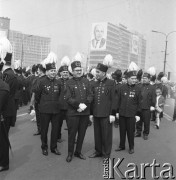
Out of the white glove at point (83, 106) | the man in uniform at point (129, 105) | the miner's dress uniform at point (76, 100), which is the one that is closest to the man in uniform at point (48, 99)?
the miner's dress uniform at point (76, 100)

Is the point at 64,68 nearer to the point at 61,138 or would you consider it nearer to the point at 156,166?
the point at 61,138

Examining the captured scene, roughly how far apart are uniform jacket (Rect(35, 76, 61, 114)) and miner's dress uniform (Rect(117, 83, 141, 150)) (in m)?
1.58

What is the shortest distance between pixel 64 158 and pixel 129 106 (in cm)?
193

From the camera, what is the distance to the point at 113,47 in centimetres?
13662

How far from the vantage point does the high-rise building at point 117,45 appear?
129500mm

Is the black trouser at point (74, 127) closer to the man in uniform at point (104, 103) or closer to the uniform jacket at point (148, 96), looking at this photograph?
the man in uniform at point (104, 103)

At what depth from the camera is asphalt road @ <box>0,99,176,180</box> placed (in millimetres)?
5066

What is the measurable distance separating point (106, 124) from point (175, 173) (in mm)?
1686

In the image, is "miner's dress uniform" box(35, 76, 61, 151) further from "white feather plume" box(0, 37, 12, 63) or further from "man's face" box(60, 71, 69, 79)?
"man's face" box(60, 71, 69, 79)

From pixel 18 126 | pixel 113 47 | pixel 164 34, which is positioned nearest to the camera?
pixel 18 126

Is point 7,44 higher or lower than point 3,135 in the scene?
higher

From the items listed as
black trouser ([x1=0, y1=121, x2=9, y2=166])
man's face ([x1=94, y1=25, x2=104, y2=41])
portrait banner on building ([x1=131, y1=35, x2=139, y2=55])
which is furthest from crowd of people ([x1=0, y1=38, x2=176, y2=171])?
portrait banner on building ([x1=131, y1=35, x2=139, y2=55])

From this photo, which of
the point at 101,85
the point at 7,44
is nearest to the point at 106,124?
the point at 101,85

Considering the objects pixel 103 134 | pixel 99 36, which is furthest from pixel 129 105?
pixel 99 36
